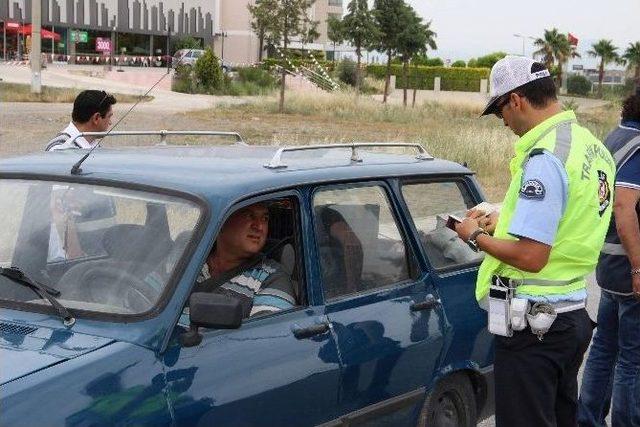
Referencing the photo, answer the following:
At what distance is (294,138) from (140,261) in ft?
72.3

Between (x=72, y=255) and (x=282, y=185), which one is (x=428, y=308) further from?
(x=72, y=255)

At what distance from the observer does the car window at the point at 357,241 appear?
4172mm

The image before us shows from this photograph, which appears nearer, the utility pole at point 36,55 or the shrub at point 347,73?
the utility pole at point 36,55

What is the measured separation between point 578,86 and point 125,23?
134 feet

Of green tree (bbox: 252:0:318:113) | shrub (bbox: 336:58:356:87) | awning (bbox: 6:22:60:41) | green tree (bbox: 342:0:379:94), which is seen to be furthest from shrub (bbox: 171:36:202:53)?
green tree (bbox: 252:0:318:113)

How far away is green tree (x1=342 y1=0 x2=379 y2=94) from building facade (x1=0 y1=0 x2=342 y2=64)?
30.6m

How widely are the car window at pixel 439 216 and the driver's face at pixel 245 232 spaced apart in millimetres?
888

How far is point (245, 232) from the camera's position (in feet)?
13.1

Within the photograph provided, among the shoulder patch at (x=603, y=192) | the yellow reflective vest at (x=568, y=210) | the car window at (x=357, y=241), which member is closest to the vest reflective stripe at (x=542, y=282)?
the yellow reflective vest at (x=568, y=210)

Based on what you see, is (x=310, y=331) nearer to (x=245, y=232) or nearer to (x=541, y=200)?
(x=245, y=232)

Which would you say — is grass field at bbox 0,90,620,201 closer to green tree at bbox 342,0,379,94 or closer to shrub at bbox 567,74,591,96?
green tree at bbox 342,0,379,94

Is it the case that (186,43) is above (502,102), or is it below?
below

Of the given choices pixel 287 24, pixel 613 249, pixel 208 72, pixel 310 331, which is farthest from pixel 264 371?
pixel 208 72

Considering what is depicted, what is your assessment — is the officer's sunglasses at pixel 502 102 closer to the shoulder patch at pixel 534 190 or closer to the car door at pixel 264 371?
the shoulder patch at pixel 534 190
